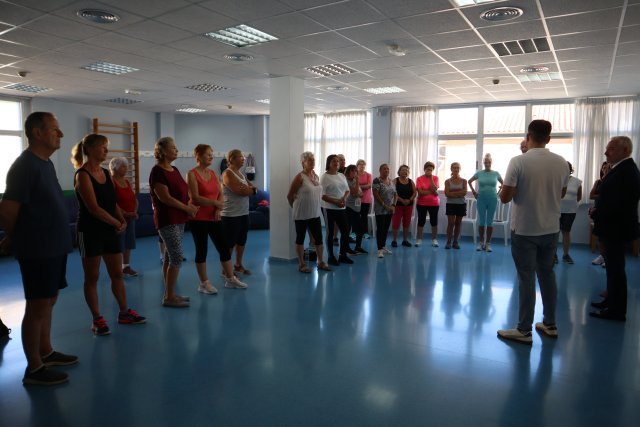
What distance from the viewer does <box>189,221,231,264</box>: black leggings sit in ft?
14.1

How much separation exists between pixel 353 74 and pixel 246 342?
4.65 meters

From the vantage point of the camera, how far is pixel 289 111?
6426 millimetres

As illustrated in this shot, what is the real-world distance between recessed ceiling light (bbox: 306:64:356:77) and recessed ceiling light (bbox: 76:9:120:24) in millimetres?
2679

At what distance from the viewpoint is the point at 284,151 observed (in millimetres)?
6434

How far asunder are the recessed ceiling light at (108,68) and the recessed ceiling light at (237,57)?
5.58 feet

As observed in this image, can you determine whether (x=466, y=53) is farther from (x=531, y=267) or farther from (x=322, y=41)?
(x=531, y=267)

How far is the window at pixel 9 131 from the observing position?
29.4 feet

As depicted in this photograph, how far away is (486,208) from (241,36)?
5.03m

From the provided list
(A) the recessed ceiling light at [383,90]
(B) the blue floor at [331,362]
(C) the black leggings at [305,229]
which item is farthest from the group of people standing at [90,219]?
(A) the recessed ceiling light at [383,90]

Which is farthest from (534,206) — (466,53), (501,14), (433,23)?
(466,53)

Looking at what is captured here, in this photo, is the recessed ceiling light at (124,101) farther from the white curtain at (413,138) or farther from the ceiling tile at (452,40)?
the ceiling tile at (452,40)

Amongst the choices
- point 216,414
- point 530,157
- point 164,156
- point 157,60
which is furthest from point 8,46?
point 530,157

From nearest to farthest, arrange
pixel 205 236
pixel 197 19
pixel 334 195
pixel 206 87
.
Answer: pixel 197 19, pixel 205 236, pixel 334 195, pixel 206 87

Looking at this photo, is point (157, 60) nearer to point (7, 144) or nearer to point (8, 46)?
point (8, 46)
